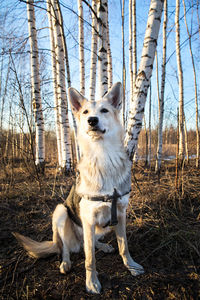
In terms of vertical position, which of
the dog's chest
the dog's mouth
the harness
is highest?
the dog's mouth

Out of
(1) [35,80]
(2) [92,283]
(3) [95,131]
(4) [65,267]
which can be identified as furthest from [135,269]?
(1) [35,80]

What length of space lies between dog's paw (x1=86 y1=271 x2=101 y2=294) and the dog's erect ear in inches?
75.0

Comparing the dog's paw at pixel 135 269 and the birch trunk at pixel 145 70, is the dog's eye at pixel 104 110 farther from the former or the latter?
the dog's paw at pixel 135 269

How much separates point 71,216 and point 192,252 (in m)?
1.53

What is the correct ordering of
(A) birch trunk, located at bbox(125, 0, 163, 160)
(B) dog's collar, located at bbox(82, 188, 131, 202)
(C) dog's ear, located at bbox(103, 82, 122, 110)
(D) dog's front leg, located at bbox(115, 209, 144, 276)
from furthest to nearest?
(A) birch trunk, located at bbox(125, 0, 163, 160)
(C) dog's ear, located at bbox(103, 82, 122, 110)
(D) dog's front leg, located at bbox(115, 209, 144, 276)
(B) dog's collar, located at bbox(82, 188, 131, 202)

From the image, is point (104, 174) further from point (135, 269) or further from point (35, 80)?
point (35, 80)

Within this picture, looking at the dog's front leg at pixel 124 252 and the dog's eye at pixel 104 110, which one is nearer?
the dog's front leg at pixel 124 252

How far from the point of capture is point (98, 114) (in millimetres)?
1767

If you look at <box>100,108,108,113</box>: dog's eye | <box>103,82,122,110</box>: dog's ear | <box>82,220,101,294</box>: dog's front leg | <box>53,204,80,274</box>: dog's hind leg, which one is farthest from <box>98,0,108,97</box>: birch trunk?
<box>82,220,101,294</box>: dog's front leg

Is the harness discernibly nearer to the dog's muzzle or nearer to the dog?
the dog

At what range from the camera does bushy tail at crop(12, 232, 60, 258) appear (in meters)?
1.76

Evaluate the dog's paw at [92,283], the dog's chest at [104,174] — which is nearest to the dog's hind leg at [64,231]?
the dog's paw at [92,283]

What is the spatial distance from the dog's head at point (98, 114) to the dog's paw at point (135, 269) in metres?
1.49

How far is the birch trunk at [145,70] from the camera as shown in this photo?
2.24 m
